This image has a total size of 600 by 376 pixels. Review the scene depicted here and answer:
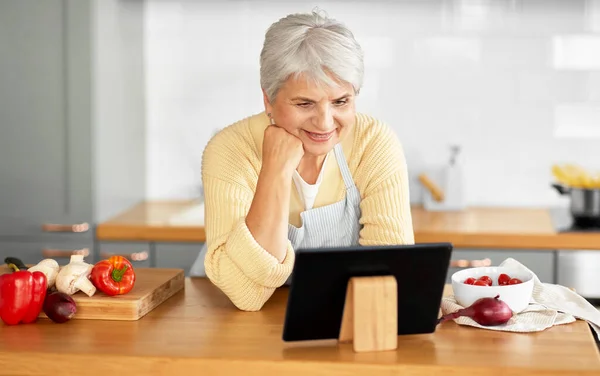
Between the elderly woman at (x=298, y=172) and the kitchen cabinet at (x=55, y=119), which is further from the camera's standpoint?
the kitchen cabinet at (x=55, y=119)

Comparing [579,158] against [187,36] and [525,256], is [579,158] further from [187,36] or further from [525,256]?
[187,36]

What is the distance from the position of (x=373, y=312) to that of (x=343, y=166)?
732 mm

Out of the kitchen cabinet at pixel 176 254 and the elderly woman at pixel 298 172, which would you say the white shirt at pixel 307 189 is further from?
the kitchen cabinet at pixel 176 254

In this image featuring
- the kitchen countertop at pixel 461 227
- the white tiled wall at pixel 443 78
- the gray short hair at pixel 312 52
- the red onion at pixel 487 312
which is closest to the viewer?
the red onion at pixel 487 312

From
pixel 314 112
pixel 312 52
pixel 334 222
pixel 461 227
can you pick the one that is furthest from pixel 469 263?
pixel 312 52

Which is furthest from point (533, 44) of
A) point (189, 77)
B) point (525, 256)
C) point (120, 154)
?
point (120, 154)

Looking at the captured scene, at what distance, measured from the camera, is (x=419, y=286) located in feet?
5.60

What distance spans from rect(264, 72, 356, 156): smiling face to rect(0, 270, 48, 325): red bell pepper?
70 centimetres

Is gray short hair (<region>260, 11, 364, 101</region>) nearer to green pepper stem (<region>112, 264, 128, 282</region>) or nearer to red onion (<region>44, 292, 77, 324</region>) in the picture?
green pepper stem (<region>112, 264, 128, 282</region>)

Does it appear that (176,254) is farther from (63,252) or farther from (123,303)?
(123,303)

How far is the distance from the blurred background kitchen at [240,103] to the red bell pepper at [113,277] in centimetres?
146

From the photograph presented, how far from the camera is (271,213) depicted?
2.04 meters

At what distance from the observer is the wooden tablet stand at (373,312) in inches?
65.6

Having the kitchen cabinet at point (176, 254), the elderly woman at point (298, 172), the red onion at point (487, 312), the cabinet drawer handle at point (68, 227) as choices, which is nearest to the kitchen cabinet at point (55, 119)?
the cabinet drawer handle at point (68, 227)
